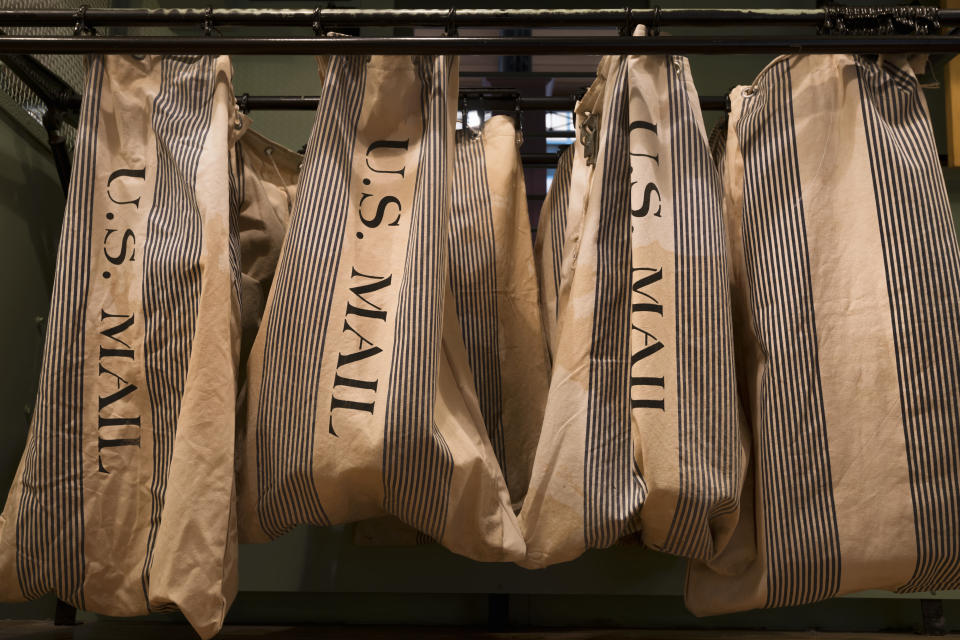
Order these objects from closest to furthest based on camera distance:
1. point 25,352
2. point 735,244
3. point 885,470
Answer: point 885,470
point 735,244
point 25,352

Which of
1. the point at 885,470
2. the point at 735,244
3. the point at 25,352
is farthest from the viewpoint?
the point at 25,352

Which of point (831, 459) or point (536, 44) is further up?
point (536, 44)

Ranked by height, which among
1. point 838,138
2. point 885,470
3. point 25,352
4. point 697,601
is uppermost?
point 838,138

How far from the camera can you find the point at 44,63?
1.11 metres

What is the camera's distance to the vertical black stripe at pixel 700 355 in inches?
28.7

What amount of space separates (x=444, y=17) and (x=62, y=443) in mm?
603

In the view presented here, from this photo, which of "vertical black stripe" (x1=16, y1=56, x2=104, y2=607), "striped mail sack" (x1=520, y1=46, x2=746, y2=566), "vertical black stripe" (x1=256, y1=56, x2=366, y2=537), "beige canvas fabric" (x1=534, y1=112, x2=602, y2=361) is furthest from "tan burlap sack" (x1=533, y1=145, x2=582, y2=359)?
"vertical black stripe" (x1=16, y1=56, x2=104, y2=607)

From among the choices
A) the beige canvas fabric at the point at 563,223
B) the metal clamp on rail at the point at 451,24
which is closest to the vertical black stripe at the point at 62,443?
the metal clamp on rail at the point at 451,24

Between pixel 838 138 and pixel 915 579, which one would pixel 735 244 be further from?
pixel 915 579

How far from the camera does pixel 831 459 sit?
74 cm

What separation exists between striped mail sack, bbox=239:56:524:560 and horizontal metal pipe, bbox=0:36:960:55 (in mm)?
67

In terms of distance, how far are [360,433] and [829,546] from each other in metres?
0.46

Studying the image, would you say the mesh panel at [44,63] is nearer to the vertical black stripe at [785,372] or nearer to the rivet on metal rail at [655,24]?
the rivet on metal rail at [655,24]

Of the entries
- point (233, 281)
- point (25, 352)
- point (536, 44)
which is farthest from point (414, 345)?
point (25, 352)
